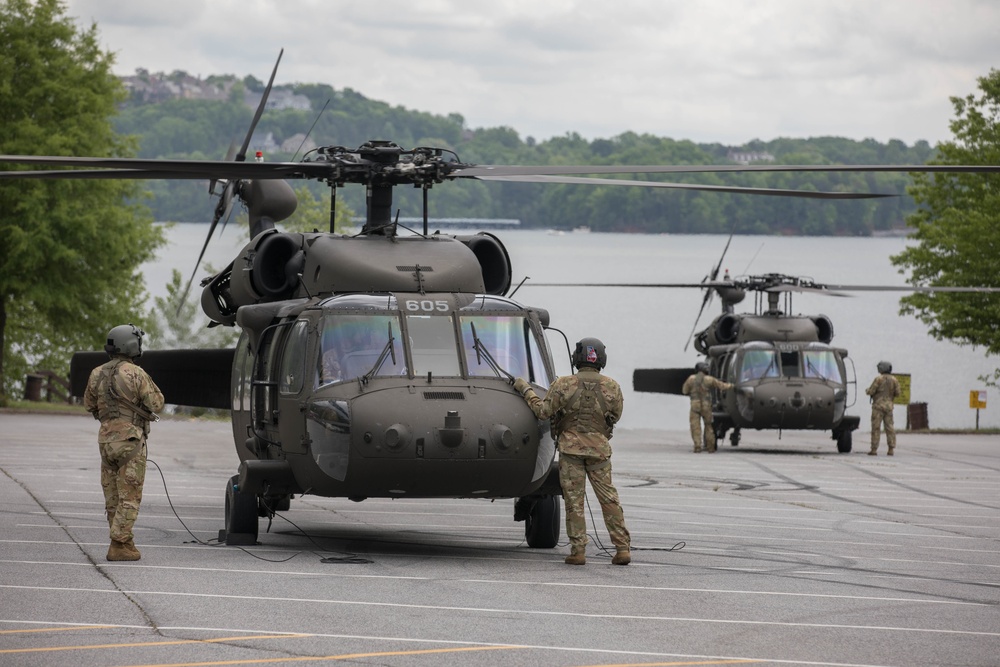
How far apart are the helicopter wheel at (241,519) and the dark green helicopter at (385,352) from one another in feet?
0.04

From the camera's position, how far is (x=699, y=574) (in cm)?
1125

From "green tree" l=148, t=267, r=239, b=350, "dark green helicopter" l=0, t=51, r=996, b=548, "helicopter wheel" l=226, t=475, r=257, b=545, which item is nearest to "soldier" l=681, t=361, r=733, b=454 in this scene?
"dark green helicopter" l=0, t=51, r=996, b=548

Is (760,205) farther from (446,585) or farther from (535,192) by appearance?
(446,585)

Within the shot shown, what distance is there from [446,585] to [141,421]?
300 centimetres

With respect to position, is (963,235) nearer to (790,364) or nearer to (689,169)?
(790,364)

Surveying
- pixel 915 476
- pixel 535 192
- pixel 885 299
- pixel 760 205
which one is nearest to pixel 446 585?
pixel 915 476

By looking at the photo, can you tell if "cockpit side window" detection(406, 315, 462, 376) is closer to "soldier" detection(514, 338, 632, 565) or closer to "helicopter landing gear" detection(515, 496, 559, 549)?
"soldier" detection(514, 338, 632, 565)

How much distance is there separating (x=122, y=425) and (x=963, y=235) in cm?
3164

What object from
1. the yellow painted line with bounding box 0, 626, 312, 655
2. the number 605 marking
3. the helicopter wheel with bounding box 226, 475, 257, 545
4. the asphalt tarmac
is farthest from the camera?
the helicopter wheel with bounding box 226, 475, 257, 545

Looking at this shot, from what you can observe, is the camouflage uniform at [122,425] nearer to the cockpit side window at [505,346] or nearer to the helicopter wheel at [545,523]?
the cockpit side window at [505,346]

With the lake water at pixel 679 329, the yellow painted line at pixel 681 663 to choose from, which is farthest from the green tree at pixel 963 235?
the yellow painted line at pixel 681 663

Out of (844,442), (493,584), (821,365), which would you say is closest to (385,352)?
(493,584)

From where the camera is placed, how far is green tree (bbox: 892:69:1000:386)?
38875mm

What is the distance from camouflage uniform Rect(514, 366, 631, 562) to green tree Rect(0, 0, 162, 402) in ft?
84.0
